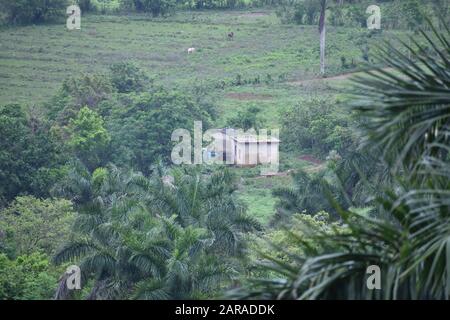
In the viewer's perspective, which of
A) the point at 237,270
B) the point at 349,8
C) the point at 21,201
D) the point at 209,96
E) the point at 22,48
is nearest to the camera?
the point at 237,270

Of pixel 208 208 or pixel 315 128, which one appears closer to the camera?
pixel 208 208

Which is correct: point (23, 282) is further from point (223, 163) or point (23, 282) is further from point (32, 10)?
point (32, 10)

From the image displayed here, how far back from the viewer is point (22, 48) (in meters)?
49.8

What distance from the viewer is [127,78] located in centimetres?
4131

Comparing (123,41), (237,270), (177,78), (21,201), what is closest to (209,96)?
(177,78)

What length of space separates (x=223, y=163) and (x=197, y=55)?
1694 centimetres

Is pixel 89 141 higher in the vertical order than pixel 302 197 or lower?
lower

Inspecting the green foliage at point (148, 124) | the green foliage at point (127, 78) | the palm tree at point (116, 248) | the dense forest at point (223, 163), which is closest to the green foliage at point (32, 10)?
the dense forest at point (223, 163)

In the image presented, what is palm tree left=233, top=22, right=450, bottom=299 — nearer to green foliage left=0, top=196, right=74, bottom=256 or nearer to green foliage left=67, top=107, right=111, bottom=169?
green foliage left=0, top=196, right=74, bottom=256

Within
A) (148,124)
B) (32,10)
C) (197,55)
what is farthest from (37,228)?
(32,10)

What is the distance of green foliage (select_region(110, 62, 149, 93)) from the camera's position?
4122 cm

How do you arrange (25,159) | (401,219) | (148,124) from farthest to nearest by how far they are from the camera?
(148,124) < (25,159) < (401,219)
